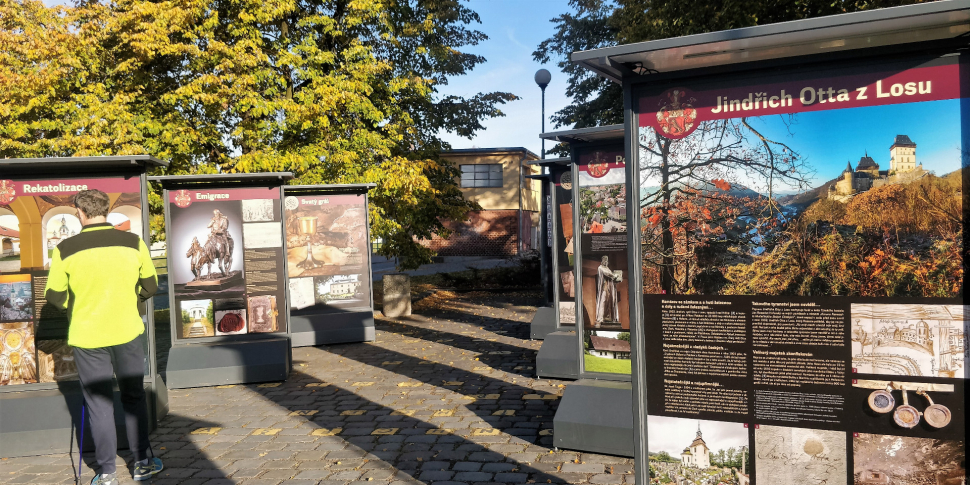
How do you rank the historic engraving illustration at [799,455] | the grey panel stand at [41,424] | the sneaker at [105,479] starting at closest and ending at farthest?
the historic engraving illustration at [799,455]
the sneaker at [105,479]
the grey panel stand at [41,424]

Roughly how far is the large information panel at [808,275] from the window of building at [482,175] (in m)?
37.5

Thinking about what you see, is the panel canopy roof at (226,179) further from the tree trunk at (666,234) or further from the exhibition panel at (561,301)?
the tree trunk at (666,234)

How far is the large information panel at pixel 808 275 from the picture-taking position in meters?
2.86

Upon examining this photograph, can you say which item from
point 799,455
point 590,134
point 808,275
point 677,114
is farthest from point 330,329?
point 808,275

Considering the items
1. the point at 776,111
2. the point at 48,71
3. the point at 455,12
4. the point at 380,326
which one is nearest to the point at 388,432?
the point at 776,111

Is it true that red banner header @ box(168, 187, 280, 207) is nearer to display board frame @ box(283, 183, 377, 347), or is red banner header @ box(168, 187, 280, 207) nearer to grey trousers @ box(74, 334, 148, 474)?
display board frame @ box(283, 183, 377, 347)

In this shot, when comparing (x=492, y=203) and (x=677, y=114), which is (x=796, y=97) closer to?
(x=677, y=114)

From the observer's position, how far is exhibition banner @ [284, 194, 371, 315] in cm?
1177

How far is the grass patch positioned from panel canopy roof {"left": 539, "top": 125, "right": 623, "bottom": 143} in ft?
6.92

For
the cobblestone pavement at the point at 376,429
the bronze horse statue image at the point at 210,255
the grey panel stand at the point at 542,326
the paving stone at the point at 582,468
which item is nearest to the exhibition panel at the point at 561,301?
the cobblestone pavement at the point at 376,429

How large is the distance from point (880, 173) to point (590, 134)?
347 centimetres

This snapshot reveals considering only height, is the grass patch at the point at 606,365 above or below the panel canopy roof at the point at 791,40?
below

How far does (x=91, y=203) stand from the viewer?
514 cm

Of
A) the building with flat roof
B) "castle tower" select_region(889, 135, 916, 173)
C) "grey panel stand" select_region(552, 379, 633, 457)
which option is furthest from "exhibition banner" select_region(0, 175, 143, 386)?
the building with flat roof
